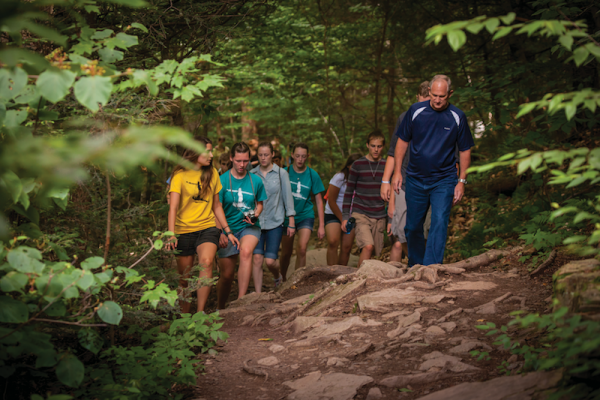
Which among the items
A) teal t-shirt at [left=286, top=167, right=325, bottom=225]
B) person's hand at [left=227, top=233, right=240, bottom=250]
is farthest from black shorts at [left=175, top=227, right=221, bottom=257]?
teal t-shirt at [left=286, top=167, right=325, bottom=225]

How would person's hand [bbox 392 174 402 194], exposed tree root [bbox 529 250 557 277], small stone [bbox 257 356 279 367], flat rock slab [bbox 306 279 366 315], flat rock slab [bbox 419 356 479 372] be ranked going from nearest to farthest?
1. flat rock slab [bbox 419 356 479 372]
2. small stone [bbox 257 356 279 367]
3. exposed tree root [bbox 529 250 557 277]
4. flat rock slab [bbox 306 279 366 315]
5. person's hand [bbox 392 174 402 194]

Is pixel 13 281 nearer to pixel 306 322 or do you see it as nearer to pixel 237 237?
pixel 306 322

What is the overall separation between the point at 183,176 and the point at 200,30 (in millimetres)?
2938

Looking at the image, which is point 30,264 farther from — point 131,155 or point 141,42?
point 141,42

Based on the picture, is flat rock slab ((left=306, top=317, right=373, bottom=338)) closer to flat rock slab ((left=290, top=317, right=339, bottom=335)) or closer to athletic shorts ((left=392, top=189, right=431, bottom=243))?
flat rock slab ((left=290, top=317, right=339, bottom=335))

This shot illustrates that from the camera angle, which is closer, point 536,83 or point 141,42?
point 141,42

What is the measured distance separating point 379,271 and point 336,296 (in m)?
0.65

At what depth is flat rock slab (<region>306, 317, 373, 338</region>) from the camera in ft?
15.4

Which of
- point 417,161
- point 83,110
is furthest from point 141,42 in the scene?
point 417,161

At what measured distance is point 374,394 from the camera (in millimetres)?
3357

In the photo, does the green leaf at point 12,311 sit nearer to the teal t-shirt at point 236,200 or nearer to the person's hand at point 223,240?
the person's hand at point 223,240

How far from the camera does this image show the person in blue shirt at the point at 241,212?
6.87 m

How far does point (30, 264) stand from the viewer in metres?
2.73

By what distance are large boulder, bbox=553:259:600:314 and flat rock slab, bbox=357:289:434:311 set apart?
1609 millimetres
